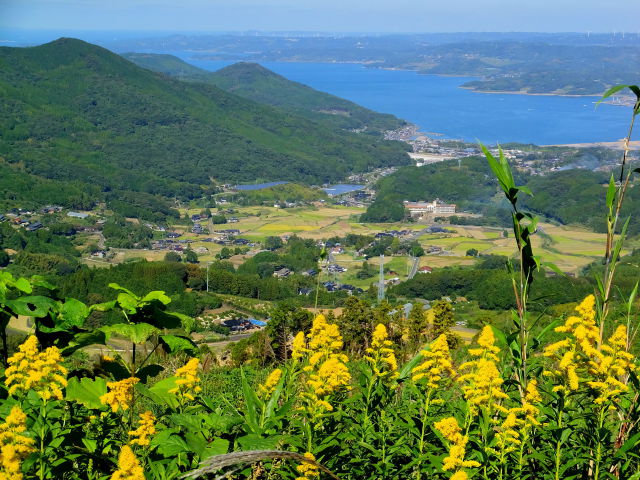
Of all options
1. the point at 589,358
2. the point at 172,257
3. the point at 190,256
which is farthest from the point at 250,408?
the point at 190,256

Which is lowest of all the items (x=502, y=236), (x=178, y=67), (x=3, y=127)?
(x=502, y=236)

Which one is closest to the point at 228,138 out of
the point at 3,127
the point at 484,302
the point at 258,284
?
the point at 3,127

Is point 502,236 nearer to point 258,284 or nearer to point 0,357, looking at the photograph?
point 258,284

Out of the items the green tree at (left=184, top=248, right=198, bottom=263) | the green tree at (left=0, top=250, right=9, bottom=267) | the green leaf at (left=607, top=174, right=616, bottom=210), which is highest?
the green leaf at (left=607, top=174, right=616, bottom=210)

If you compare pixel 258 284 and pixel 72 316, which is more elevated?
pixel 72 316

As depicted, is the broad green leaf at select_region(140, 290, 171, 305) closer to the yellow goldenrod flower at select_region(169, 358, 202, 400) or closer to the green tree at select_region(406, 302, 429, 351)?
the yellow goldenrod flower at select_region(169, 358, 202, 400)

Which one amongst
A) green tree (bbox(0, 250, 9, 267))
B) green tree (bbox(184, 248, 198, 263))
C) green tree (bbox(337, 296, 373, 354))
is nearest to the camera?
green tree (bbox(337, 296, 373, 354))

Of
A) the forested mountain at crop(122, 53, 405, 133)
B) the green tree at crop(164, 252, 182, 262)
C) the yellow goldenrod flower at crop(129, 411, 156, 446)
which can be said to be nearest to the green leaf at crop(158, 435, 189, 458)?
the yellow goldenrod flower at crop(129, 411, 156, 446)
